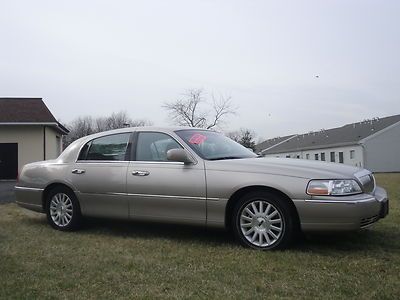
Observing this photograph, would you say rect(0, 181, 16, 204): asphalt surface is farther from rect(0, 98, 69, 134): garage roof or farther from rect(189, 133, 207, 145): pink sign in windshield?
rect(0, 98, 69, 134): garage roof

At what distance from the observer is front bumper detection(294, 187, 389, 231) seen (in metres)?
5.16

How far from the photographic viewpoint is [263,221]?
552 centimetres

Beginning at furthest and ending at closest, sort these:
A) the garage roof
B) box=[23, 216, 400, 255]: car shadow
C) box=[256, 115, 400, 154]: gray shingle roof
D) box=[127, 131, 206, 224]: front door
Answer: box=[256, 115, 400, 154]: gray shingle roof, the garage roof, box=[127, 131, 206, 224]: front door, box=[23, 216, 400, 255]: car shadow

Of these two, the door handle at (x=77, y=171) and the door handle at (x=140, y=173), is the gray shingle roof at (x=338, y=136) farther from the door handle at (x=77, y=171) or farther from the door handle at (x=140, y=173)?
the door handle at (x=140, y=173)

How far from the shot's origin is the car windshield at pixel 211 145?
20.3 feet

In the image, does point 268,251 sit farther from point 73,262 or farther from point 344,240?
point 73,262

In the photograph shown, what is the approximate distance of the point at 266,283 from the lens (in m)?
4.27

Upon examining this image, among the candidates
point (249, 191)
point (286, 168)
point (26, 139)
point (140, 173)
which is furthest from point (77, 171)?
point (26, 139)

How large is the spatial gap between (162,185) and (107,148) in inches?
48.5

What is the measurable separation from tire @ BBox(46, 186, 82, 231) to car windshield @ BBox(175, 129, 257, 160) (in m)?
1.85

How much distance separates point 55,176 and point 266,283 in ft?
12.9

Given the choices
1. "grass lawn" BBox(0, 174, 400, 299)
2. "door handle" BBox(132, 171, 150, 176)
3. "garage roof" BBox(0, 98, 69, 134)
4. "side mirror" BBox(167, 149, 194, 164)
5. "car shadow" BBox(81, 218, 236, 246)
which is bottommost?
"grass lawn" BBox(0, 174, 400, 299)

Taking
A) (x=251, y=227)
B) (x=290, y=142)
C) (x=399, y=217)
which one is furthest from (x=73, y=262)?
(x=290, y=142)

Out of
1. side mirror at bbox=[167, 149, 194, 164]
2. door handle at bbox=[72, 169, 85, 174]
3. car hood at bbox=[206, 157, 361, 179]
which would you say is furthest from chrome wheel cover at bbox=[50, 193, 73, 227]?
car hood at bbox=[206, 157, 361, 179]
